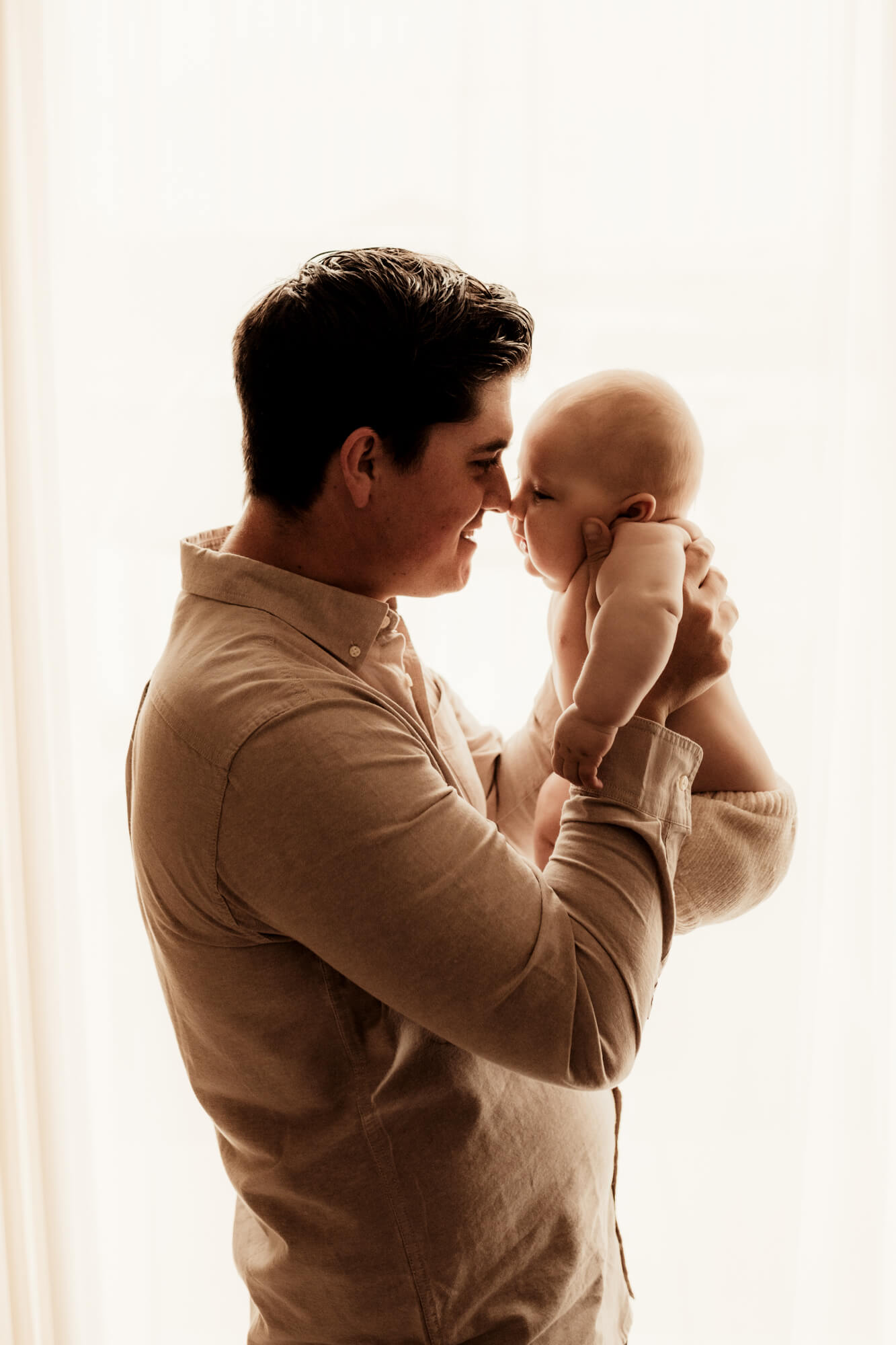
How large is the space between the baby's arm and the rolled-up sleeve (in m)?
0.15

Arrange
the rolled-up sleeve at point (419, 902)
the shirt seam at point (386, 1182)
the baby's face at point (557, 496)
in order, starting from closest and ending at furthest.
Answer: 1. the rolled-up sleeve at point (419, 902)
2. the shirt seam at point (386, 1182)
3. the baby's face at point (557, 496)

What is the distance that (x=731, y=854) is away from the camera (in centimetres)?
110

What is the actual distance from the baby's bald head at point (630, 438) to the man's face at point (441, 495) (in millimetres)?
151

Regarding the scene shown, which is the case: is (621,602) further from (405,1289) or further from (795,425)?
(795,425)

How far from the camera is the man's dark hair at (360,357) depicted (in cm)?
94

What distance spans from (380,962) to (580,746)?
0.94 feet

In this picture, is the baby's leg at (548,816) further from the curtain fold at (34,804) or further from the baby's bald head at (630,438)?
the curtain fold at (34,804)

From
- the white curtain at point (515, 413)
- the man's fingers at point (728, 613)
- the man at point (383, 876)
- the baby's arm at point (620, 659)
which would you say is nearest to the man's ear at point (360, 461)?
the man at point (383, 876)

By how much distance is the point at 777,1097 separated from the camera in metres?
1.88

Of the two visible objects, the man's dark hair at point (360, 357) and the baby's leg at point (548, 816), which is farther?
the baby's leg at point (548, 816)

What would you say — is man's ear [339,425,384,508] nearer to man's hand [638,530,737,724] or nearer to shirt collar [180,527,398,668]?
shirt collar [180,527,398,668]

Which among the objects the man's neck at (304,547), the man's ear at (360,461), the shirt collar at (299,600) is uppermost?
the man's ear at (360,461)

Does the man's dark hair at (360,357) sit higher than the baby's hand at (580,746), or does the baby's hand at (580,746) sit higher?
the man's dark hair at (360,357)

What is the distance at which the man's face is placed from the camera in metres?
0.99
